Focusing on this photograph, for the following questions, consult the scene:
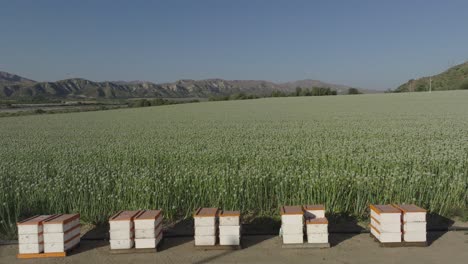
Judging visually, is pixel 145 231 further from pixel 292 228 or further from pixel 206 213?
pixel 292 228

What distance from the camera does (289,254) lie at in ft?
21.4

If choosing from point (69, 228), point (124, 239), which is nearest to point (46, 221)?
point (69, 228)

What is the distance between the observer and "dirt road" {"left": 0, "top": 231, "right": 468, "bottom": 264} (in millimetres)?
6254

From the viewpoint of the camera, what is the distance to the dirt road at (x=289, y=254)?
625 cm

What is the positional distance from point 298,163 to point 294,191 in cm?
285

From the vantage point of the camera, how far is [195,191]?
9250 millimetres

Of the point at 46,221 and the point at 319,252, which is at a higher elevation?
the point at 46,221

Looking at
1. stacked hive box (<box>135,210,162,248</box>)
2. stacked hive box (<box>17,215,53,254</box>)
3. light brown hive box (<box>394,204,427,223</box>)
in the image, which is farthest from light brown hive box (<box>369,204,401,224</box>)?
stacked hive box (<box>17,215,53,254</box>)

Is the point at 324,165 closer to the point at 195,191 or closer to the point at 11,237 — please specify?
the point at 195,191

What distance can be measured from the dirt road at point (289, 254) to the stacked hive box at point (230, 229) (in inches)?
8.0

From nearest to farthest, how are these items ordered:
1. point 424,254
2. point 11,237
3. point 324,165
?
point 424,254 → point 11,237 → point 324,165

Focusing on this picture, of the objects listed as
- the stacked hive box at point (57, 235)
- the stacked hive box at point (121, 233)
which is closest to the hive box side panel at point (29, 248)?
the stacked hive box at point (57, 235)

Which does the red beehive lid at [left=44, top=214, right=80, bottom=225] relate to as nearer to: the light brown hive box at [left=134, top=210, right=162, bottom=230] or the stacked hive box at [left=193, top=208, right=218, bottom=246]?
the light brown hive box at [left=134, top=210, right=162, bottom=230]

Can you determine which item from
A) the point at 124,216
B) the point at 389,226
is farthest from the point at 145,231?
the point at 389,226
